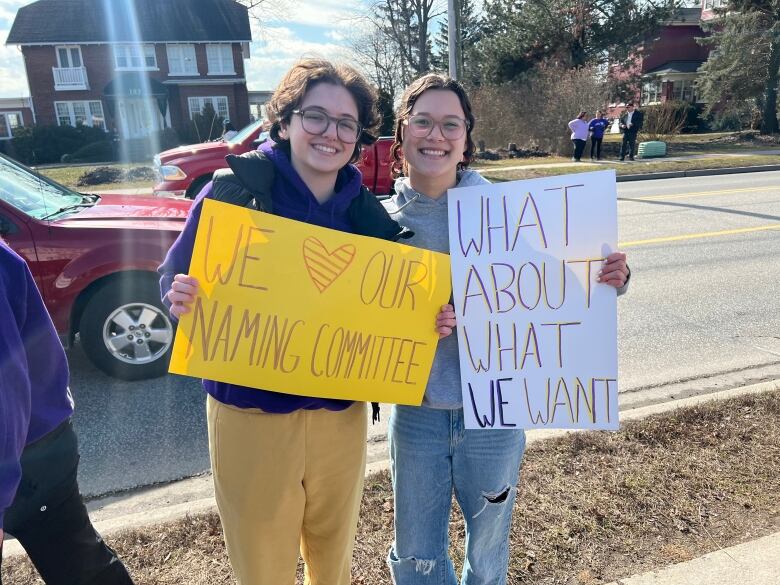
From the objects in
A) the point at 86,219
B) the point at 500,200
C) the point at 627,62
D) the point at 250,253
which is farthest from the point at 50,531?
the point at 627,62

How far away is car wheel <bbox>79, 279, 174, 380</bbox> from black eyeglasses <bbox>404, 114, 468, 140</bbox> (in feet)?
9.16

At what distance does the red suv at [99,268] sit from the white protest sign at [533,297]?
286cm

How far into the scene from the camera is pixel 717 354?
454 cm

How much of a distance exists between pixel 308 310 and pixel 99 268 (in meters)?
2.81

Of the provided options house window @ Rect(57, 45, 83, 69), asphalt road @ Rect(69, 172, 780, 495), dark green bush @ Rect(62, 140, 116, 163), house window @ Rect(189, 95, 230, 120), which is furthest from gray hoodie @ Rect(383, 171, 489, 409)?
house window @ Rect(57, 45, 83, 69)

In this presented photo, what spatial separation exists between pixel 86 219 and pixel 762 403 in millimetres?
4524

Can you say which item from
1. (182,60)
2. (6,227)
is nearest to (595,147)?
(6,227)

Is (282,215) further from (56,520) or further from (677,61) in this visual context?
(677,61)

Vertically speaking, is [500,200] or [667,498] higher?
[500,200]

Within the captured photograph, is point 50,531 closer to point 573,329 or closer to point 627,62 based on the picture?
point 573,329

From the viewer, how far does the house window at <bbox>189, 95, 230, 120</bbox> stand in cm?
3675

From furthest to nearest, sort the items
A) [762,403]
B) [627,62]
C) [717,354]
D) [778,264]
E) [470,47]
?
[470,47] → [627,62] → [778,264] → [717,354] → [762,403]

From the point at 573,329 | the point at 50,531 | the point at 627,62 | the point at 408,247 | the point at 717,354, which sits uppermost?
the point at 627,62

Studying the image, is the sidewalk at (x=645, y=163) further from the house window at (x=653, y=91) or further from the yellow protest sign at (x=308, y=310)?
the house window at (x=653, y=91)
